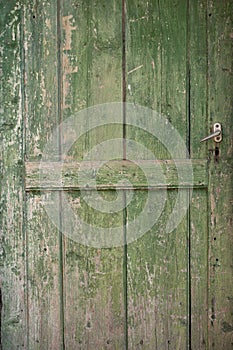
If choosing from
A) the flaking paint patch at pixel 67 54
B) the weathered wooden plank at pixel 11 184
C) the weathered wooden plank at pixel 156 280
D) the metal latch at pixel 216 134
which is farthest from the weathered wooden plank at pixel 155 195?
the weathered wooden plank at pixel 11 184

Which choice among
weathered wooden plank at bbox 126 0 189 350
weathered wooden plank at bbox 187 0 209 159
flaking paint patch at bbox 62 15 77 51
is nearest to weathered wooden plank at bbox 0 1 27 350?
flaking paint patch at bbox 62 15 77 51

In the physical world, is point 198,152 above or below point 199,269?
above

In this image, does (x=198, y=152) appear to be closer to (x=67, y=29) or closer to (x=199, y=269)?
(x=199, y=269)

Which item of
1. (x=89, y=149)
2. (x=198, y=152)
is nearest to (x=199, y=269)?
(x=198, y=152)

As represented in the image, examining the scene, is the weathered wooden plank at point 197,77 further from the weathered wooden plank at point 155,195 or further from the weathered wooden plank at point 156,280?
the weathered wooden plank at point 156,280

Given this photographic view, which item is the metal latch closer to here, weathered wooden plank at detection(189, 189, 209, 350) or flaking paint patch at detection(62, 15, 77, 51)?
weathered wooden plank at detection(189, 189, 209, 350)

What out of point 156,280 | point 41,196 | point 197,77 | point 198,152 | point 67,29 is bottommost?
point 156,280

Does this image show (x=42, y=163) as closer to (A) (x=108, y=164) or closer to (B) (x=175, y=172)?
(A) (x=108, y=164)
